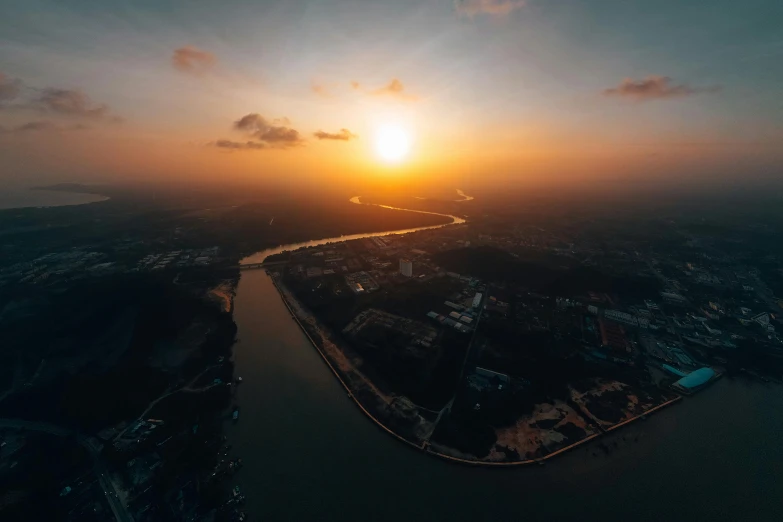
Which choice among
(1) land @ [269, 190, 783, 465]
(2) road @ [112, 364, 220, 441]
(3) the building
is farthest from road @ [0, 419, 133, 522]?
(3) the building

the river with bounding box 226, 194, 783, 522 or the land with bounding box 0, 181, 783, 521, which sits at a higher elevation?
the land with bounding box 0, 181, 783, 521

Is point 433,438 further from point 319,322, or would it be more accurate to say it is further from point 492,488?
point 319,322

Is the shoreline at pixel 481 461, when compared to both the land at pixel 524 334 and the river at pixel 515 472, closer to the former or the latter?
the land at pixel 524 334

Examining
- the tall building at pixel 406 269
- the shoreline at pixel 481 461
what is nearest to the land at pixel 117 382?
the shoreline at pixel 481 461

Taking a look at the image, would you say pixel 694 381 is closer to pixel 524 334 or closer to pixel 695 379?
pixel 695 379

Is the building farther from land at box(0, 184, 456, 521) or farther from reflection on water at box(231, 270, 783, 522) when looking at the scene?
land at box(0, 184, 456, 521)

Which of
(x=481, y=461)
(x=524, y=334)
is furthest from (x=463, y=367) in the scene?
(x=524, y=334)
